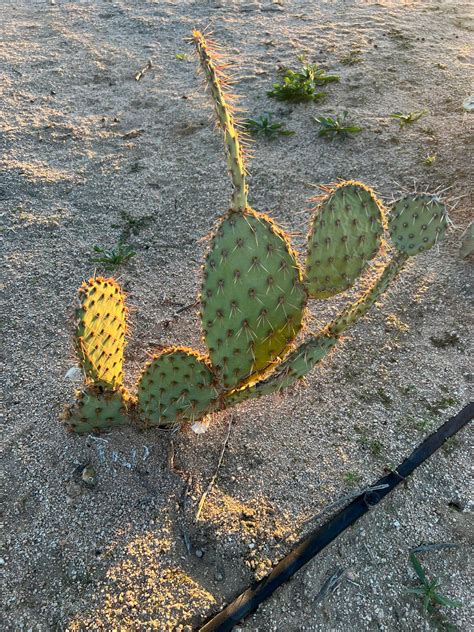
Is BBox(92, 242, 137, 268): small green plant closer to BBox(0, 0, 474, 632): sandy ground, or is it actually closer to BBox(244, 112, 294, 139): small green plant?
BBox(0, 0, 474, 632): sandy ground

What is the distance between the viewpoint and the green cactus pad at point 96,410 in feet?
6.13

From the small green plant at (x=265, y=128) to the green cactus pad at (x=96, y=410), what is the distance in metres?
2.14

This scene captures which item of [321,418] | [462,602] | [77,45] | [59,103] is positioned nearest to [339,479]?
[321,418]

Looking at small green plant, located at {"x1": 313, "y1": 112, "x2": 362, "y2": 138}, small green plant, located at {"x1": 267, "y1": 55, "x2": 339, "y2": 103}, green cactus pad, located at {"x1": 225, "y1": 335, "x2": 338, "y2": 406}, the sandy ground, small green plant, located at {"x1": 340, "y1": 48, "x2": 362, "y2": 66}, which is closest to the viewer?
the sandy ground

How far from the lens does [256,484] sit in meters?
1.92

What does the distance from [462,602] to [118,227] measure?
87.7 inches

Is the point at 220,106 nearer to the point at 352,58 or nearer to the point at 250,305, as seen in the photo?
the point at 250,305

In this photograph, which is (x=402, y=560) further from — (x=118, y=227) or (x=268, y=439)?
(x=118, y=227)

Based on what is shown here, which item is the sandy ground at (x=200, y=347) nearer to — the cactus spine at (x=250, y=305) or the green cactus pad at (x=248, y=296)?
the cactus spine at (x=250, y=305)

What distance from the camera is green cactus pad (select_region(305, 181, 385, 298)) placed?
178cm

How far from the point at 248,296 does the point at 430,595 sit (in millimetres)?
1016

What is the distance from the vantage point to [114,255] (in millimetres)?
2725

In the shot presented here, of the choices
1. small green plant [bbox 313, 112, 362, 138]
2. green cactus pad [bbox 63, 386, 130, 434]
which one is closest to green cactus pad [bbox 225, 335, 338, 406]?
green cactus pad [bbox 63, 386, 130, 434]

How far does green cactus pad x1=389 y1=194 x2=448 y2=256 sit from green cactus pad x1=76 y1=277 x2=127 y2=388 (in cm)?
94
